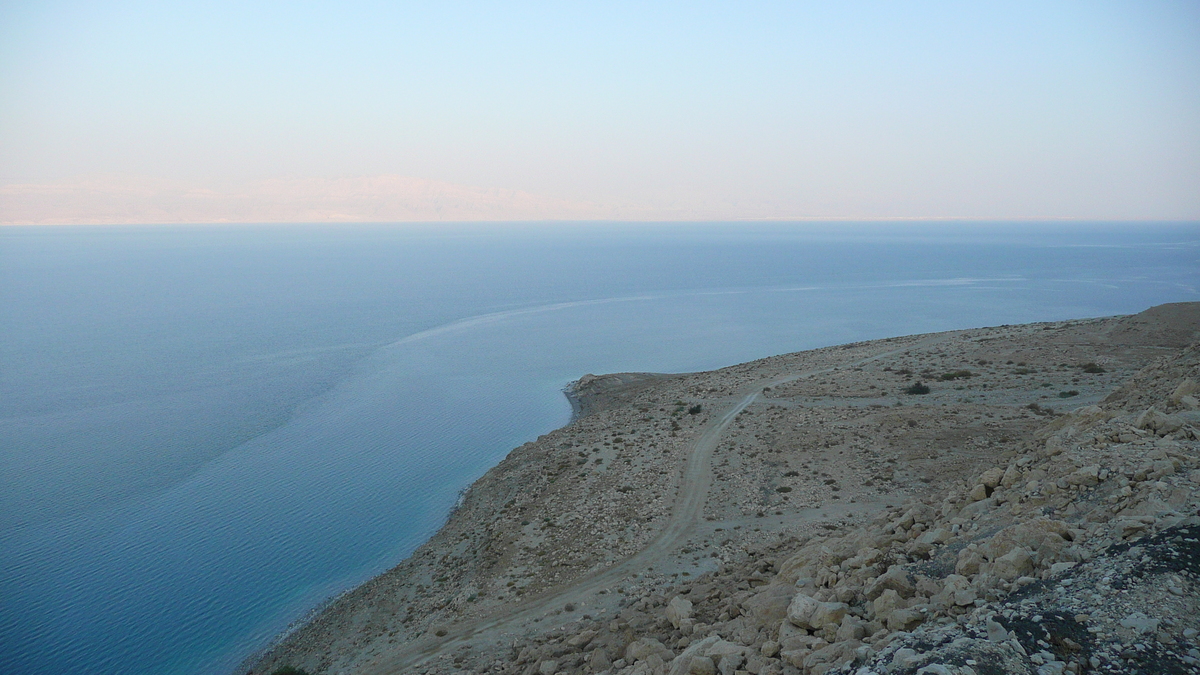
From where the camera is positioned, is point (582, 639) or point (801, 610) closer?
point (801, 610)

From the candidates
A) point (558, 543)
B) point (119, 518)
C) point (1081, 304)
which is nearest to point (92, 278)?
point (119, 518)

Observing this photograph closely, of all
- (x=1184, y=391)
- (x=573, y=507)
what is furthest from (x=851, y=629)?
(x=573, y=507)

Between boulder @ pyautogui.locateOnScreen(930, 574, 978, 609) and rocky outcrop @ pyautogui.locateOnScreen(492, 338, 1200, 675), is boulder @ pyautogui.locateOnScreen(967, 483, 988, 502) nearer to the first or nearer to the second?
rocky outcrop @ pyautogui.locateOnScreen(492, 338, 1200, 675)

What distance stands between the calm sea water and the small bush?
77.2ft

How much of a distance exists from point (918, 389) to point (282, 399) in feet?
150

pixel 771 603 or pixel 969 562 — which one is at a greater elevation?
pixel 969 562

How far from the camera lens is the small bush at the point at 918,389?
33263 millimetres

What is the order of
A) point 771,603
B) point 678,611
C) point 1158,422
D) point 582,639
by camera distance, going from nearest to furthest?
point 771,603 < point 1158,422 < point 678,611 < point 582,639

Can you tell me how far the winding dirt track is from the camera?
1717cm

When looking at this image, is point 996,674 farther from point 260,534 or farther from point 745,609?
point 260,534

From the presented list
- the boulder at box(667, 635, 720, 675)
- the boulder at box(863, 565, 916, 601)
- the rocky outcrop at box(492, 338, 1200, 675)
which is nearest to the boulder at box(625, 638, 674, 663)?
the rocky outcrop at box(492, 338, 1200, 675)

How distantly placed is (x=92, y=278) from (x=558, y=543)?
5708 inches

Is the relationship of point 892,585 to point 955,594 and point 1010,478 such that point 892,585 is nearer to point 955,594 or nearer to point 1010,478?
point 955,594

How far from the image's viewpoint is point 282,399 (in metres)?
50.8
